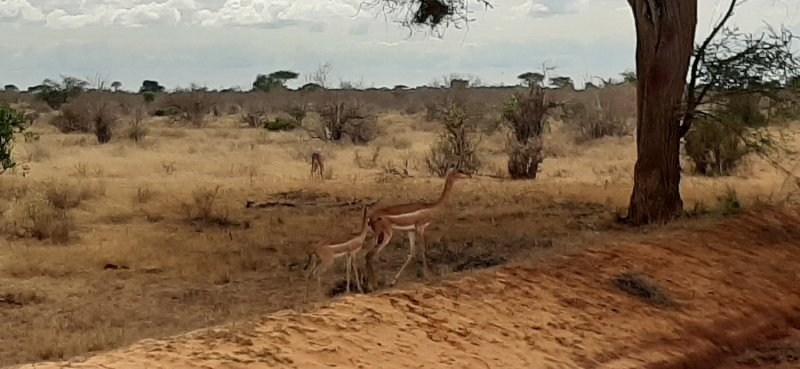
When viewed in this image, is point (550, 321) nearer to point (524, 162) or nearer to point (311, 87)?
point (524, 162)

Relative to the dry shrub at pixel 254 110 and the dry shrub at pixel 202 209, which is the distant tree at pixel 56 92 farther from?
the dry shrub at pixel 202 209

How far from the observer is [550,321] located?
8.94 metres

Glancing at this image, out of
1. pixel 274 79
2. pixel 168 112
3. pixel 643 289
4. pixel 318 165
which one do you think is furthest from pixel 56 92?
pixel 643 289

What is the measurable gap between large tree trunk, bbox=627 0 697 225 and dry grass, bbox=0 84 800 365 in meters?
0.87

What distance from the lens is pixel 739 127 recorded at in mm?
13234

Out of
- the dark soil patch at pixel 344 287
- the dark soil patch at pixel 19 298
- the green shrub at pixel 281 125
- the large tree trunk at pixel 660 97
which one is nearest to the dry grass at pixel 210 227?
the dark soil patch at pixel 19 298

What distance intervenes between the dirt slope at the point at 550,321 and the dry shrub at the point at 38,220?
6616 mm

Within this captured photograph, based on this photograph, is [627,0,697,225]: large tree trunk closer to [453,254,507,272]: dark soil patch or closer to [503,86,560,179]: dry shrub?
[453,254,507,272]: dark soil patch

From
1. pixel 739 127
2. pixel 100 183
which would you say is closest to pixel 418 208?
pixel 739 127

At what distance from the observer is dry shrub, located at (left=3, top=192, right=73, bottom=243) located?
43.5 feet

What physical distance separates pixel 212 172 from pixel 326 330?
15.8 metres

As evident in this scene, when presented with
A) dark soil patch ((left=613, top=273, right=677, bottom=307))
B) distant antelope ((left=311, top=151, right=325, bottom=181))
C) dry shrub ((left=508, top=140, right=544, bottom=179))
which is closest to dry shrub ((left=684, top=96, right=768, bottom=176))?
dry shrub ((left=508, top=140, right=544, bottom=179))

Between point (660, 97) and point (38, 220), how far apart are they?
9.12 meters

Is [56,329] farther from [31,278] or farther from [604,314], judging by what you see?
[604,314]
